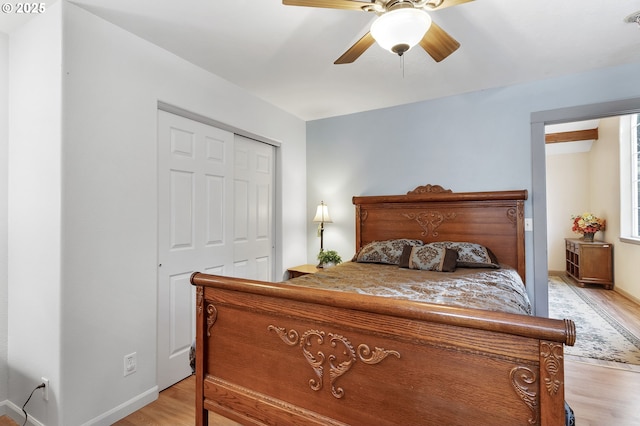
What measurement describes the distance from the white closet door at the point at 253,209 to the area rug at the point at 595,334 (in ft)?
9.65

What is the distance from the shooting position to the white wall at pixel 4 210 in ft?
6.44

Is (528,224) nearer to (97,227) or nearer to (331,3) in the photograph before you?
(331,3)

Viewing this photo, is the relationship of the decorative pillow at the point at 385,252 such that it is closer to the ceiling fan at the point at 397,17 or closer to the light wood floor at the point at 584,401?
the light wood floor at the point at 584,401

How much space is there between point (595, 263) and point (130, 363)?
6.04 m

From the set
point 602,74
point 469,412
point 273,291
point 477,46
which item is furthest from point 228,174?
point 602,74

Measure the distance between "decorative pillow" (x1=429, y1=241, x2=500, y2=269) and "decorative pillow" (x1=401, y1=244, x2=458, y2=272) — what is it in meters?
0.11

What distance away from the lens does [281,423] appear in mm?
1350

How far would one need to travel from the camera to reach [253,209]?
3.24 metres

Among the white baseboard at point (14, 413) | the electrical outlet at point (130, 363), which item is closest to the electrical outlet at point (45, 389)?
the white baseboard at point (14, 413)

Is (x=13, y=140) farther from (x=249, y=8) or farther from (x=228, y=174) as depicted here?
(x=249, y=8)

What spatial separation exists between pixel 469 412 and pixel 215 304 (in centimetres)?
117

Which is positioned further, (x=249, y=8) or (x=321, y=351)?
(x=249, y=8)

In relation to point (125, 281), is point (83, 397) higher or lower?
lower

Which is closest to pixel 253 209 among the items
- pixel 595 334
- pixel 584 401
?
pixel 584 401
